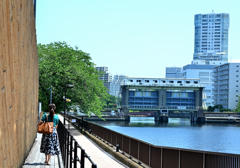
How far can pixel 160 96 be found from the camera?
477ft

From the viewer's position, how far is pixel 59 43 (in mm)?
58031

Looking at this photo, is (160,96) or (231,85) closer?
(160,96)

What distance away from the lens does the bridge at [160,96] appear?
14325 cm

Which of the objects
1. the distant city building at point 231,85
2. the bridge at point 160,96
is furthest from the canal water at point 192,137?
the distant city building at point 231,85

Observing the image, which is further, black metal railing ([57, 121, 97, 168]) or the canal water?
the canal water

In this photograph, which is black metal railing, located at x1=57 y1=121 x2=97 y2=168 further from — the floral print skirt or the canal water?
the canal water

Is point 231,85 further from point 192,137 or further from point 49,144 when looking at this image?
point 49,144

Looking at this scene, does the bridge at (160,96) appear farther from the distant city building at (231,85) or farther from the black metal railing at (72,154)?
the black metal railing at (72,154)

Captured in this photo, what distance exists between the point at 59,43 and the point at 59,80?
10.8 m

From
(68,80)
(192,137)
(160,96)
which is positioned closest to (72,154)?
(68,80)

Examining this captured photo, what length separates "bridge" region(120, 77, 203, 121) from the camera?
470 ft

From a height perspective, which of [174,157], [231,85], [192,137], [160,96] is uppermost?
[231,85]

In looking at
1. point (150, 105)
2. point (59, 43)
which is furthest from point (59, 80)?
point (150, 105)

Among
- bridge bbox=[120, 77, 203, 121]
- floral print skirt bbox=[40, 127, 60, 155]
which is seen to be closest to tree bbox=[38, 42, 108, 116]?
floral print skirt bbox=[40, 127, 60, 155]
